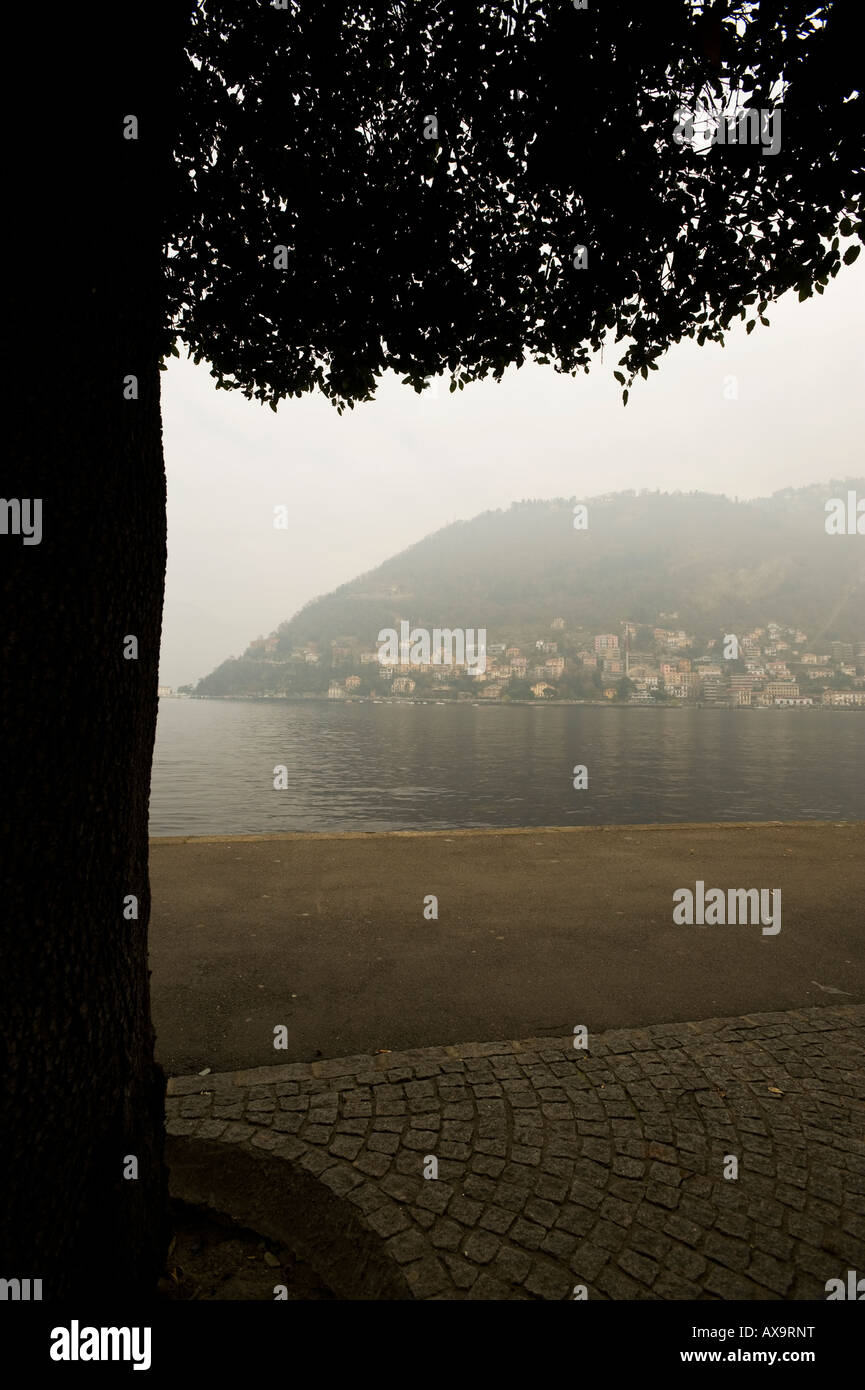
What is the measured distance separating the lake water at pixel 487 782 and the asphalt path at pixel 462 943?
15.9 metres

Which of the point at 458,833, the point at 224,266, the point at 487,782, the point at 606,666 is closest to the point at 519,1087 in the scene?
the point at 224,266

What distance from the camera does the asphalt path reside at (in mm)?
4723

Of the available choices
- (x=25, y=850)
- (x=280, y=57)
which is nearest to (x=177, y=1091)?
(x=25, y=850)

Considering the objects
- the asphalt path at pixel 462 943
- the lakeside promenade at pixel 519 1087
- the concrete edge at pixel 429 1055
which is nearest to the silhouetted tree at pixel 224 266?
the lakeside promenade at pixel 519 1087

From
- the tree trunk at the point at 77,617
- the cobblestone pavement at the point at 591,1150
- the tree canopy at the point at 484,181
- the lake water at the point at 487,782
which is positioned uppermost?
the tree canopy at the point at 484,181

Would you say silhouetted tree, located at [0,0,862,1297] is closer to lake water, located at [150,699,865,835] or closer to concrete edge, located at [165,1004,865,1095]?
concrete edge, located at [165,1004,865,1095]

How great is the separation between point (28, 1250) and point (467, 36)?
569 centimetres

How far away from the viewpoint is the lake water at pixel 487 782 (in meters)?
28.5

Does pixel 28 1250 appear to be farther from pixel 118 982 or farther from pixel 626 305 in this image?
pixel 626 305

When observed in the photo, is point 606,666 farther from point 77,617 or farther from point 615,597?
point 77,617

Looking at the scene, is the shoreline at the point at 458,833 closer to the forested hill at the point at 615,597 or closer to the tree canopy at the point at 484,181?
the tree canopy at the point at 484,181

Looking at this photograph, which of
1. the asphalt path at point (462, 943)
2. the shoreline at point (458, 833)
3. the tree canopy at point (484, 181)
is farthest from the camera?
the shoreline at point (458, 833)

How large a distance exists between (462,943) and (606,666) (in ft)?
475
